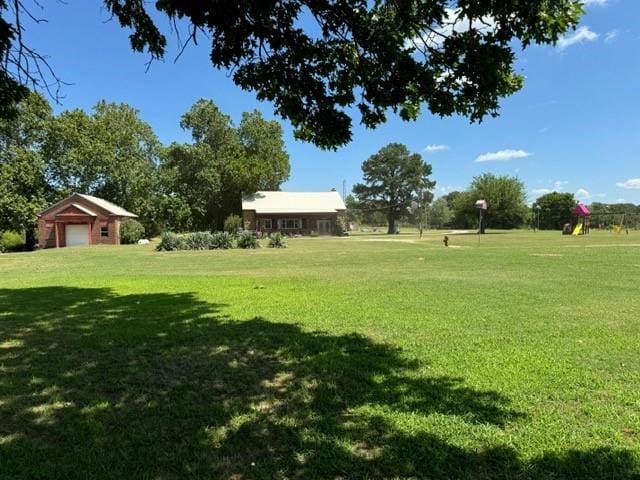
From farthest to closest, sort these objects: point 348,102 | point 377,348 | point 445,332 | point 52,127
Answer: point 52,127 < point 445,332 < point 348,102 < point 377,348

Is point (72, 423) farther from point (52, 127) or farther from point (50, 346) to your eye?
point (52, 127)

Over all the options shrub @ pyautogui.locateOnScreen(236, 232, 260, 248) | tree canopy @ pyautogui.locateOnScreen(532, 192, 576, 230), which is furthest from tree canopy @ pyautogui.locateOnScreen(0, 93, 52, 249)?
tree canopy @ pyautogui.locateOnScreen(532, 192, 576, 230)

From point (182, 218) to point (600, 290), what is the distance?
4920cm

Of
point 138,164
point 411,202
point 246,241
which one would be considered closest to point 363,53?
point 246,241

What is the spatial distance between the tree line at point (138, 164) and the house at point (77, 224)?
1.30 meters

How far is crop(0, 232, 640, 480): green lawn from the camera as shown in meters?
3.16

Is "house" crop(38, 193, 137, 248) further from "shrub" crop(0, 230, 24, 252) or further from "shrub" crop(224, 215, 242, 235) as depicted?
"shrub" crop(224, 215, 242, 235)

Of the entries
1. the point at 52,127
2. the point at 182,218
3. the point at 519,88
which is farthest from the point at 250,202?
the point at 519,88

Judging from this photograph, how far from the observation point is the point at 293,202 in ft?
190

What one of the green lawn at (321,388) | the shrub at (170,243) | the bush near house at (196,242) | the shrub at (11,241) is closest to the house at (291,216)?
the shrub at (11,241)

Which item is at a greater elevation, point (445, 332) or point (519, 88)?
point (519, 88)

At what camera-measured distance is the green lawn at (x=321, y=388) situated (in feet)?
10.4

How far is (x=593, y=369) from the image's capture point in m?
4.99

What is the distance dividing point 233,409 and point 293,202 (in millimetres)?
54344
